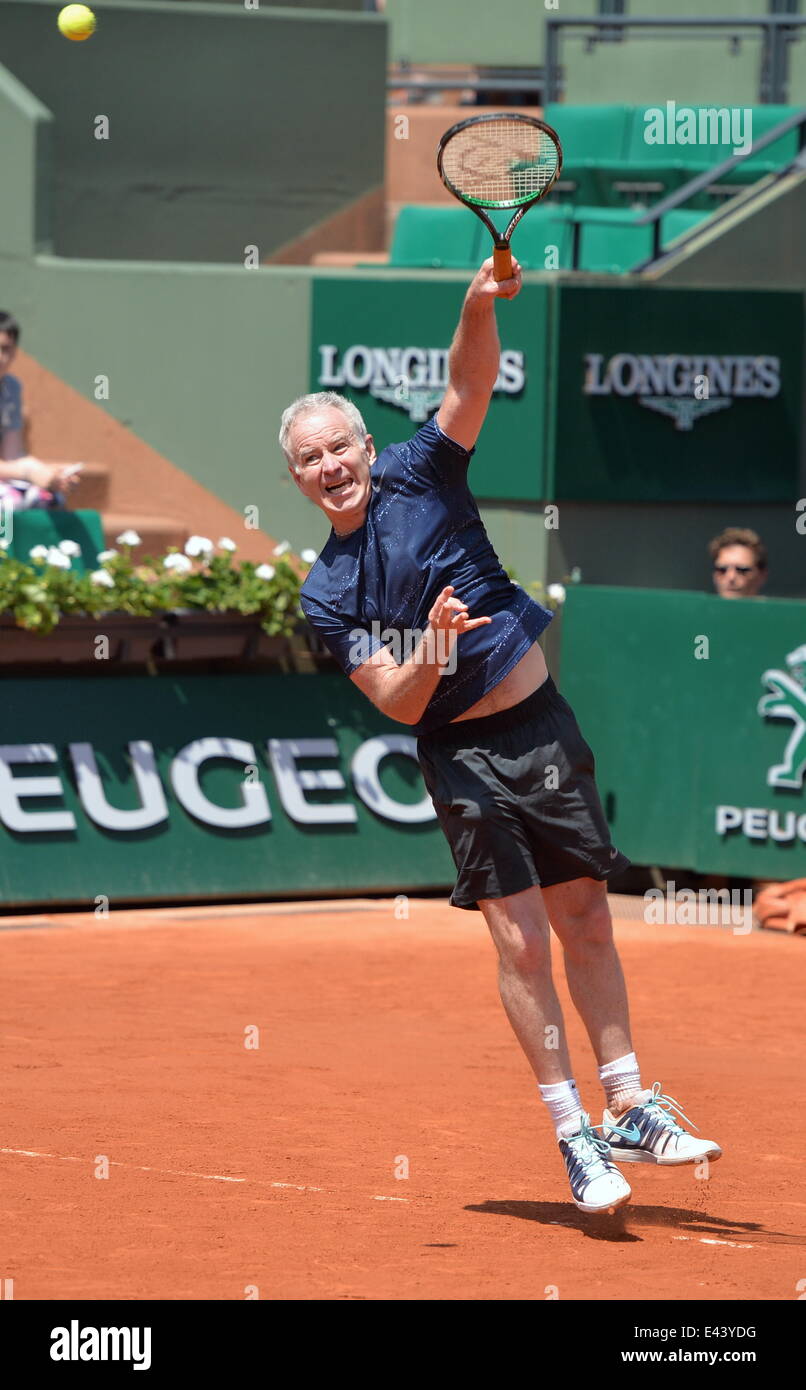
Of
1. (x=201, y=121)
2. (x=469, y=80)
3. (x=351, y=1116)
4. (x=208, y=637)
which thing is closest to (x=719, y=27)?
(x=201, y=121)

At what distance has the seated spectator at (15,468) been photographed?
10.8m

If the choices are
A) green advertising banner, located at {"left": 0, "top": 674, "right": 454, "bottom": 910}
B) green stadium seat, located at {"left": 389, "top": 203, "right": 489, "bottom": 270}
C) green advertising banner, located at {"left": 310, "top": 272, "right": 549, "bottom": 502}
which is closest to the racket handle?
green advertising banner, located at {"left": 0, "top": 674, "right": 454, "bottom": 910}

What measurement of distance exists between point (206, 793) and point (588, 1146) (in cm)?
543

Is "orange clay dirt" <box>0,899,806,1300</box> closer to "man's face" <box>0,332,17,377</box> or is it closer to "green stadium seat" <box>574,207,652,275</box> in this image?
"man's face" <box>0,332,17,377</box>

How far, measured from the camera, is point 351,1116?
20.1 ft

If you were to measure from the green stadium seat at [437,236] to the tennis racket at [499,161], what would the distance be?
28.9 ft

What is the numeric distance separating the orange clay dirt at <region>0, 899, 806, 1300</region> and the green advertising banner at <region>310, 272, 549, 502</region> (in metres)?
3.71

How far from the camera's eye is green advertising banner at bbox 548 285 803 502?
1254cm

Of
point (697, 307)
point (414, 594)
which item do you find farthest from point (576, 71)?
point (414, 594)

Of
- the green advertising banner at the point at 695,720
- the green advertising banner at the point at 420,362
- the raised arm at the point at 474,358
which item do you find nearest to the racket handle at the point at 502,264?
the raised arm at the point at 474,358

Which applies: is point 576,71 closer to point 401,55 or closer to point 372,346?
point 401,55

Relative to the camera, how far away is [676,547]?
1292 centimetres

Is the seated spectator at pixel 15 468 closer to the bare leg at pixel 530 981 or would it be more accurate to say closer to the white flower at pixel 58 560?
the white flower at pixel 58 560
